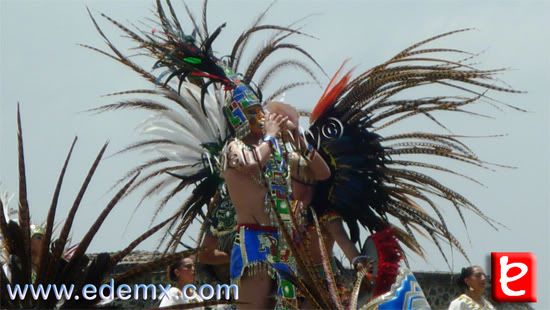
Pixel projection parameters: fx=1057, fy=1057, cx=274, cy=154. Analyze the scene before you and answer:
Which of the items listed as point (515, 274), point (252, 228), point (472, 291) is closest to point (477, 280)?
point (472, 291)

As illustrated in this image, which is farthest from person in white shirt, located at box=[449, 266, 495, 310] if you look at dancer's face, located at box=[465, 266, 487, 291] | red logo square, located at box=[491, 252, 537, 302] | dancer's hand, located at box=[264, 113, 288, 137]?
dancer's hand, located at box=[264, 113, 288, 137]

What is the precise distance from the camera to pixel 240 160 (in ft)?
17.9

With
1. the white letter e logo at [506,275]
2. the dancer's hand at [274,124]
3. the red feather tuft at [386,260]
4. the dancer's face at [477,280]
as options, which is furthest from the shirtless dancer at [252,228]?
the dancer's face at [477,280]

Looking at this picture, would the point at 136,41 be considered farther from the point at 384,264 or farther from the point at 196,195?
the point at 384,264

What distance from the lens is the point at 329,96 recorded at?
625cm

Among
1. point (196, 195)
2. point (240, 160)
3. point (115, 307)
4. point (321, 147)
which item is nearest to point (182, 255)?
point (115, 307)

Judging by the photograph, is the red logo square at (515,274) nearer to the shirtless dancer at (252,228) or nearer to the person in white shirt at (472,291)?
the person in white shirt at (472,291)

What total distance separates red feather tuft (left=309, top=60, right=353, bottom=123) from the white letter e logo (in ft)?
4.66

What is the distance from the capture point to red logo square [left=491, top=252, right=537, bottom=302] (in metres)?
6.25

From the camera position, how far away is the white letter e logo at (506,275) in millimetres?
6301

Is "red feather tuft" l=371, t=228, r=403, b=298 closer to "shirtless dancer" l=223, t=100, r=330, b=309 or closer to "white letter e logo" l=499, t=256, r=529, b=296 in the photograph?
"shirtless dancer" l=223, t=100, r=330, b=309

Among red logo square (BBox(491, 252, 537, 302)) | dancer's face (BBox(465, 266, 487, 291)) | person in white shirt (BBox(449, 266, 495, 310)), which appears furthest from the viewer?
dancer's face (BBox(465, 266, 487, 291))

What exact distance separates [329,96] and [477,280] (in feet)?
5.28

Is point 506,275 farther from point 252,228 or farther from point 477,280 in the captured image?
point 252,228
